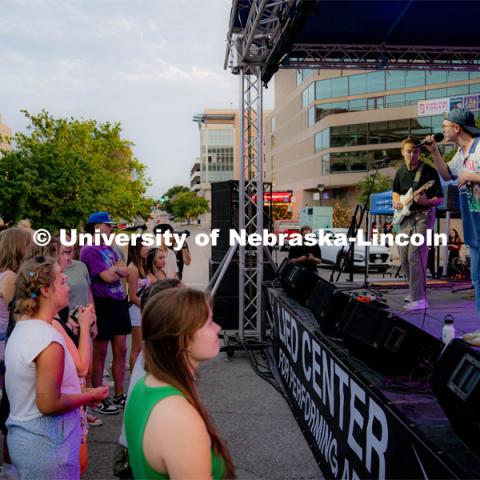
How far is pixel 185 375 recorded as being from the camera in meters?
1.46

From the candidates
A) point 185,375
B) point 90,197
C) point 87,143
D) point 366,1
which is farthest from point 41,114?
point 185,375

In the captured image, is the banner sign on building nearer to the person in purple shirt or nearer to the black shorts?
the person in purple shirt

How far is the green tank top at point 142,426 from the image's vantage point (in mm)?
1364

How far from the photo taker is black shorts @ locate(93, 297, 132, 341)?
4.84 metres

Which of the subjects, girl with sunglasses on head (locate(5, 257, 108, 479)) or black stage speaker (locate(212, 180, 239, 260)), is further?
black stage speaker (locate(212, 180, 239, 260))

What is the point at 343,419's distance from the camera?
3.02m

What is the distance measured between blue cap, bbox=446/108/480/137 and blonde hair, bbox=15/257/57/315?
9.67 ft

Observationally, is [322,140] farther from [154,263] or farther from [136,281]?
[136,281]

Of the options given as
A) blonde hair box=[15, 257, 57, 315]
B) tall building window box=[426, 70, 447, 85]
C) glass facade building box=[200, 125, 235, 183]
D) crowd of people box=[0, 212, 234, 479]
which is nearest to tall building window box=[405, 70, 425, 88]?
tall building window box=[426, 70, 447, 85]

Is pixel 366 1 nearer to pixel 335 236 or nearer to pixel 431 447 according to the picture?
pixel 431 447

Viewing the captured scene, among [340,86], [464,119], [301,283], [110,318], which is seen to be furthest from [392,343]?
[340,86]

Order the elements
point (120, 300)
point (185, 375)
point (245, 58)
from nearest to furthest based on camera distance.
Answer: point (185, 375) → point (120, 300) → point (245, 58)

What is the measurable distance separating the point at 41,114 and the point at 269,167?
48.5 meters

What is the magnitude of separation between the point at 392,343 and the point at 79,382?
175cm
